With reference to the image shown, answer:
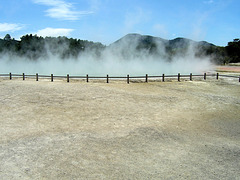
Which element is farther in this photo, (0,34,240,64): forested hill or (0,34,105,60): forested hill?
(0,34,240,64): forested hill

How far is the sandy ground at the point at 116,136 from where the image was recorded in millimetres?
5547

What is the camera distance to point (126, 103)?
12641 mm

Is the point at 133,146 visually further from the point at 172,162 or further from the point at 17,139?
the point at 17,139

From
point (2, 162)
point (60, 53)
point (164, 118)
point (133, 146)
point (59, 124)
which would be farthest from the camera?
point (60, 53)

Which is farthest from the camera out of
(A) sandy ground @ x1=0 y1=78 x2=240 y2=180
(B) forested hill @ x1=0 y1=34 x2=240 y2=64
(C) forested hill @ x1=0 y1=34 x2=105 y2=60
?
(B) forested hill @ x1=0 y1=34 x2=240 y2=64

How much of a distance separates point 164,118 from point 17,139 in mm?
6032

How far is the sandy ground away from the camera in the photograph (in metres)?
5.55

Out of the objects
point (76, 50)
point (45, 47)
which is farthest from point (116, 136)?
point (76, 50)

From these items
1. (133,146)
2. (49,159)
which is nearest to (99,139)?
(133,146)

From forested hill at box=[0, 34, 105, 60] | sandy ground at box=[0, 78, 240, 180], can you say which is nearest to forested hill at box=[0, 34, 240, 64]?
forested hill at box=[0, 34, 105, 60]

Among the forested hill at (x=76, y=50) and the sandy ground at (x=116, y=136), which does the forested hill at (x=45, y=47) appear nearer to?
the forested hill at (x=76, y=50)

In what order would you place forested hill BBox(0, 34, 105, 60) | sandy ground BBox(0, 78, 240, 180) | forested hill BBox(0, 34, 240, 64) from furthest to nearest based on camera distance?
1. forested hill BBox(0, 34, 240, 64)
2. forested hill BBox(0, 34, 105, 60)
3. sandy ground BBox(0, 78, 240, 180)

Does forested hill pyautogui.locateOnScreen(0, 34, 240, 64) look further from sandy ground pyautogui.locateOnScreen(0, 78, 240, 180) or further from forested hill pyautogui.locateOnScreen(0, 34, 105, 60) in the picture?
sandy ground pyautogui.locateOnScreen(0, 78, 240, 180)

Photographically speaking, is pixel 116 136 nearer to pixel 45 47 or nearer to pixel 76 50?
pixel 45 47
